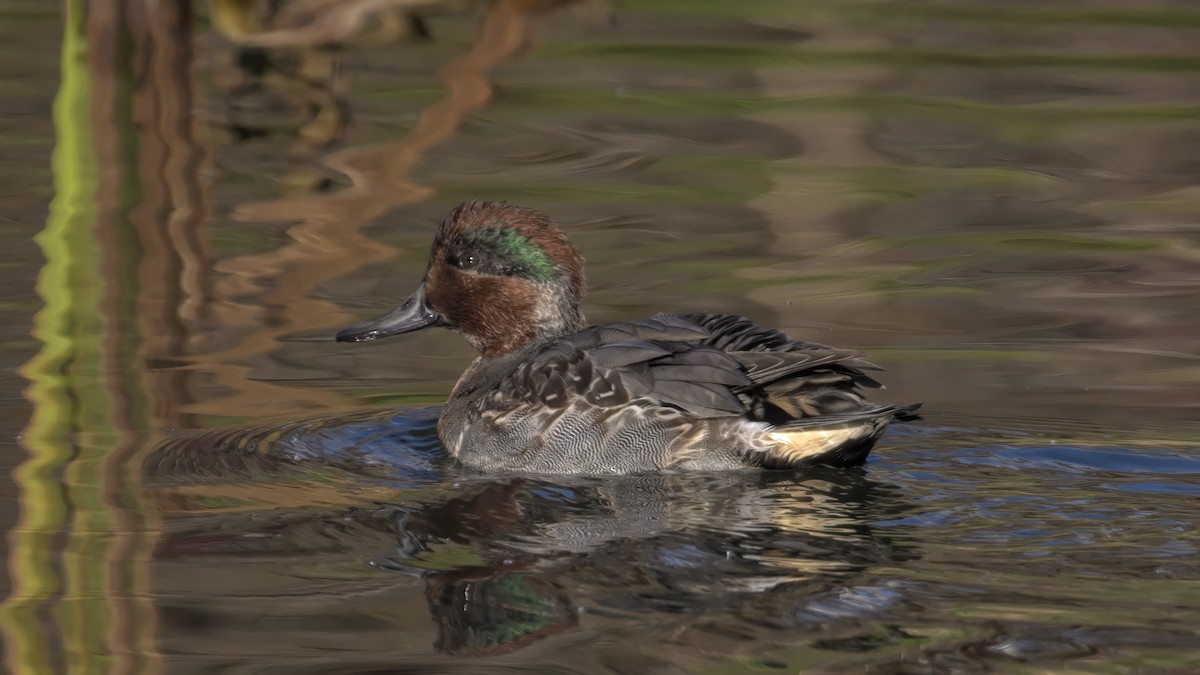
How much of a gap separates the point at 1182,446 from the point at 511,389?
7.63 feet

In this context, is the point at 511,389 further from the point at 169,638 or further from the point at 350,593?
the point at 169,638

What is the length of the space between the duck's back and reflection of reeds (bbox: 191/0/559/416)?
1201mm

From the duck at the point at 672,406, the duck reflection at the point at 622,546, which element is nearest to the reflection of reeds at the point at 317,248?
the duck at the point at 672,406

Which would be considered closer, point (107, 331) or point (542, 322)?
point (542, 322)

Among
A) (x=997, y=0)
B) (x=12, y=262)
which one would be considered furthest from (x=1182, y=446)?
(x=997, y=0)

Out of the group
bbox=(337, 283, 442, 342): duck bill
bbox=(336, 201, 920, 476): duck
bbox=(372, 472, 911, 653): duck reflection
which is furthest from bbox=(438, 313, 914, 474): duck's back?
bbox=(337, 283, 442, 342): duck bill

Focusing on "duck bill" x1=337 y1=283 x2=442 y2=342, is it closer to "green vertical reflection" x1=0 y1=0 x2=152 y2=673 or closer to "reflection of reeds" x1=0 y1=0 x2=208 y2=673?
"reflection of reeds" x1=0 y1=0 x2=208 y2=673

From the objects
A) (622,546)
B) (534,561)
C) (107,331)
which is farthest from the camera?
(107,331)

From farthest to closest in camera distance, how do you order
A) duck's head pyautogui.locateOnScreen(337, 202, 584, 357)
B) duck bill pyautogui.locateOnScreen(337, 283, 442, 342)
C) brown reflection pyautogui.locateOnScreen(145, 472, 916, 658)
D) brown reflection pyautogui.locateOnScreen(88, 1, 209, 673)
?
duck bill pyautogui.locateOnScreen(337, 283, 442, 342)
duck's head pyautogui.locateOnScreen(337, 202, 584, 357)
brown reflection pyautogui.locateOnScreen(88, 1, 209, 673)
brown reflection pyautogui.locateOnScreen(145, 472, 916, 658)

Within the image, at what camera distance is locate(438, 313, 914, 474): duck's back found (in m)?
6.29

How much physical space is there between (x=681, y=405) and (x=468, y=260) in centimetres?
144

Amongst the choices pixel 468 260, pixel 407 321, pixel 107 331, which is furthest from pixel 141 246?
pixel 468 260

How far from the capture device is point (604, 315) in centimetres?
866

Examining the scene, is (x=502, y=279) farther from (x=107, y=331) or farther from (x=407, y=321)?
(x=107, y=331)
